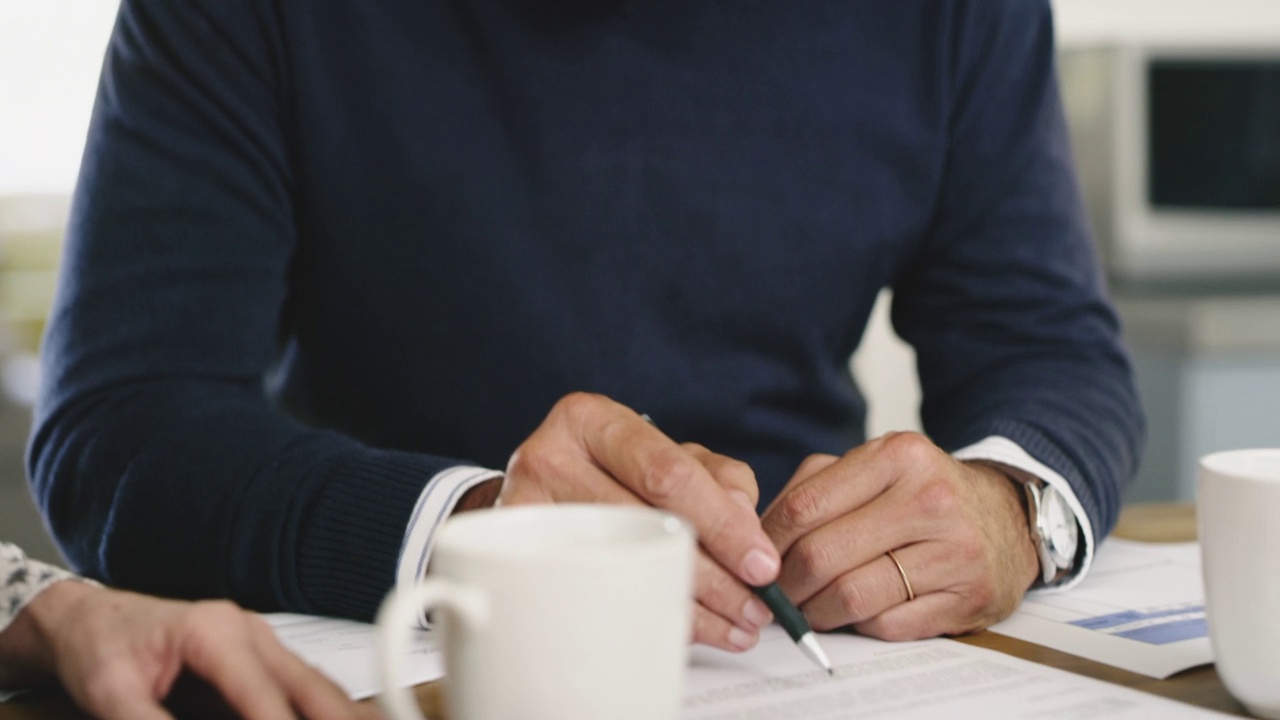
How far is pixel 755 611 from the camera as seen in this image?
56 centimetres

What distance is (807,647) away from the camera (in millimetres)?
564

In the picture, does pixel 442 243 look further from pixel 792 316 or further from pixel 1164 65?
pixel 1164 65

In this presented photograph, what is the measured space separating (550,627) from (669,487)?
19 cm

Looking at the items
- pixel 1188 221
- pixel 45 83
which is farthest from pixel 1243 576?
pixel 45 83

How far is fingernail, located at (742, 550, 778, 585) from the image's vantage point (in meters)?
0.54

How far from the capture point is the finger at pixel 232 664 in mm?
480

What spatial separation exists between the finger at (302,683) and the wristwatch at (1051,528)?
434 mm

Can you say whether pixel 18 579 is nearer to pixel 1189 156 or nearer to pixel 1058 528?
pixel 1058 528

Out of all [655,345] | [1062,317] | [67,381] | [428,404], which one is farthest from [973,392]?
[67,381]

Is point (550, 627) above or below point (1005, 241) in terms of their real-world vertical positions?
above

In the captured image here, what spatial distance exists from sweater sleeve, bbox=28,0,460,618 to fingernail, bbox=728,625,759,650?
201 mm

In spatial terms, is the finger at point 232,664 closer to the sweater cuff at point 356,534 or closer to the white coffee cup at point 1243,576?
the sweater cuff at point 356,534

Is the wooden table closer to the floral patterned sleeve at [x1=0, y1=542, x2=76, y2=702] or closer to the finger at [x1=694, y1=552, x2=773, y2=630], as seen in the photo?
the floral patterned sleeve at [x1=0, y1=542, x2=76, y2=702]

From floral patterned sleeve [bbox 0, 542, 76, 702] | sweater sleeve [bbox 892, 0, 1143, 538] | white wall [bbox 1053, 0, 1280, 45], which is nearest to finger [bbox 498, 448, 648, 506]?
floral patterned sleeve [bbox 0, 542, 76, 702]
